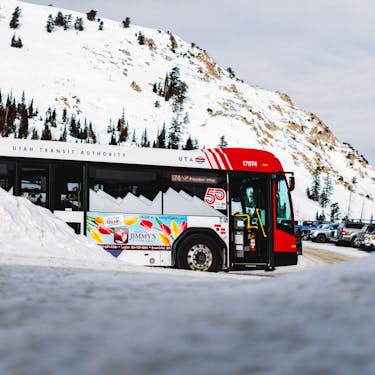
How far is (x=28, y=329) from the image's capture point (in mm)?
1628

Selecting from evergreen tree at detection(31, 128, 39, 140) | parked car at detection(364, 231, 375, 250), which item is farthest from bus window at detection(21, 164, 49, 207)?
evergreen tree at detection(31, 128, 39, 140)

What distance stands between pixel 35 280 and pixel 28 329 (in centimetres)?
111

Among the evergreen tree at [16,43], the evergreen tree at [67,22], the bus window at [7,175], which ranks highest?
the evergreen tree at [67,22]

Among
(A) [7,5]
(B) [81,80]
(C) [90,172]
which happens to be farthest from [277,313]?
(A) [7,5]

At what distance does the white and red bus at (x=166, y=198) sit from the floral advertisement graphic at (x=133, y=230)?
0.02 metres

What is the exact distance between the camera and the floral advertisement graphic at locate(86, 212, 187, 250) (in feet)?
40.5

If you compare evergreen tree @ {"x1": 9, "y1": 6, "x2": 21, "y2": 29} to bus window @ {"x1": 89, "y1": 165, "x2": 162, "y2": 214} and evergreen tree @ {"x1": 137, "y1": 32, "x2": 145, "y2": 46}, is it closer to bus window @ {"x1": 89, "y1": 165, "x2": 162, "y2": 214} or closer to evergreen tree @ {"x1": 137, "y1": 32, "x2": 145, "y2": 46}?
evergreen tree @ {"x1": 137, "y1": 32, "x2": 145, "y2": 46}

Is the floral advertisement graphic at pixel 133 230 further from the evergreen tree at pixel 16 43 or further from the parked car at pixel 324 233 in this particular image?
the evergreen tree at pixel 16 43

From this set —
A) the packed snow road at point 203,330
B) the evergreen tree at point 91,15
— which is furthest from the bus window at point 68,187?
the evergreen tree at point 91,15

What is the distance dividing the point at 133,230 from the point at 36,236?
4.80 metres

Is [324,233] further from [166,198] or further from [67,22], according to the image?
[67,22]

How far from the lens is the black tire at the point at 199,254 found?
12.7 meters

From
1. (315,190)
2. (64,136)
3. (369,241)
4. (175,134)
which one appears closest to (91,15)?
(175,134)

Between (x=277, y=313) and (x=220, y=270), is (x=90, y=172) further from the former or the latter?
(x=277, y=313)
